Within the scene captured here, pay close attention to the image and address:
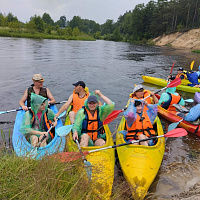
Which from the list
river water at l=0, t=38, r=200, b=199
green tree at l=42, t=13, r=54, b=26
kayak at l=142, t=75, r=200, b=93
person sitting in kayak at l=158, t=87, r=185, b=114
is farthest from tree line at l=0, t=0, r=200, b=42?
green tree at l=42, t=13, r=54, b=26

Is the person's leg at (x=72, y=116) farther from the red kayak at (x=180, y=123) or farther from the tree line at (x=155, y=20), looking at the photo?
the tree line at (x=155, y=20)


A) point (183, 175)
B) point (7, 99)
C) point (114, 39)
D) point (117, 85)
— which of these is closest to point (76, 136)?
point (183, 175)

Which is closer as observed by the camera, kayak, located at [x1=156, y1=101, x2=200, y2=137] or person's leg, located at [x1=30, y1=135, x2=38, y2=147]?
person's leg, located at [x1=30, y1=135, x2=38, y2=147]

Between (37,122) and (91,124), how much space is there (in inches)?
40.3

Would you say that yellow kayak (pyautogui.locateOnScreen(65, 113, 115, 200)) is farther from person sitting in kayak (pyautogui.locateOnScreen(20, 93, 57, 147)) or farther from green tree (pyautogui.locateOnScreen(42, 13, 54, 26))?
green tree (pyautogui.locateOnScreen(42, 13, 54, 26))

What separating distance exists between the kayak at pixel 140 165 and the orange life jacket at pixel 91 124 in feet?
1.61

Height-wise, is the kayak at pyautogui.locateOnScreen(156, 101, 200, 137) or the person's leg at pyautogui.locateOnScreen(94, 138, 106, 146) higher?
the person's leg at pyautogui.locateOnScreen(94, 138, 106, 146)

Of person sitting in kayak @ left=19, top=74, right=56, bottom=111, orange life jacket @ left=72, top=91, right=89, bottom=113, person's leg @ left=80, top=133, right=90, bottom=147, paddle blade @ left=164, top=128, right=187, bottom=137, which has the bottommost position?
person's leg @ left=80, top=133, right=90, bottom=147

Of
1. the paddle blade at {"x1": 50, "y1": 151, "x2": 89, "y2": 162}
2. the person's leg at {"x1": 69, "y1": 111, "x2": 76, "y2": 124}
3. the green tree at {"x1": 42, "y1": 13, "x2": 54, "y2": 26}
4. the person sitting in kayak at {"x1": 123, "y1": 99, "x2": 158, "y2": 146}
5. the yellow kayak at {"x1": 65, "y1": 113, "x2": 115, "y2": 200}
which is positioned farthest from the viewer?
the green tree at {"x1": 42, "y1": 13, "x2": 54, "y2": 26}

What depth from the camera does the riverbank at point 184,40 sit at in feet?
98.8

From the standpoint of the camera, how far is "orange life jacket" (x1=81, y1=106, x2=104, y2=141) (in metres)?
3.75

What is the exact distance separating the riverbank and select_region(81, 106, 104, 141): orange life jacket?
29.4 m

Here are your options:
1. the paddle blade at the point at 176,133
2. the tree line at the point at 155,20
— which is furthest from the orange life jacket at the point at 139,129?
the tree line at the point at 155,20

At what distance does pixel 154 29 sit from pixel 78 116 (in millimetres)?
46718
